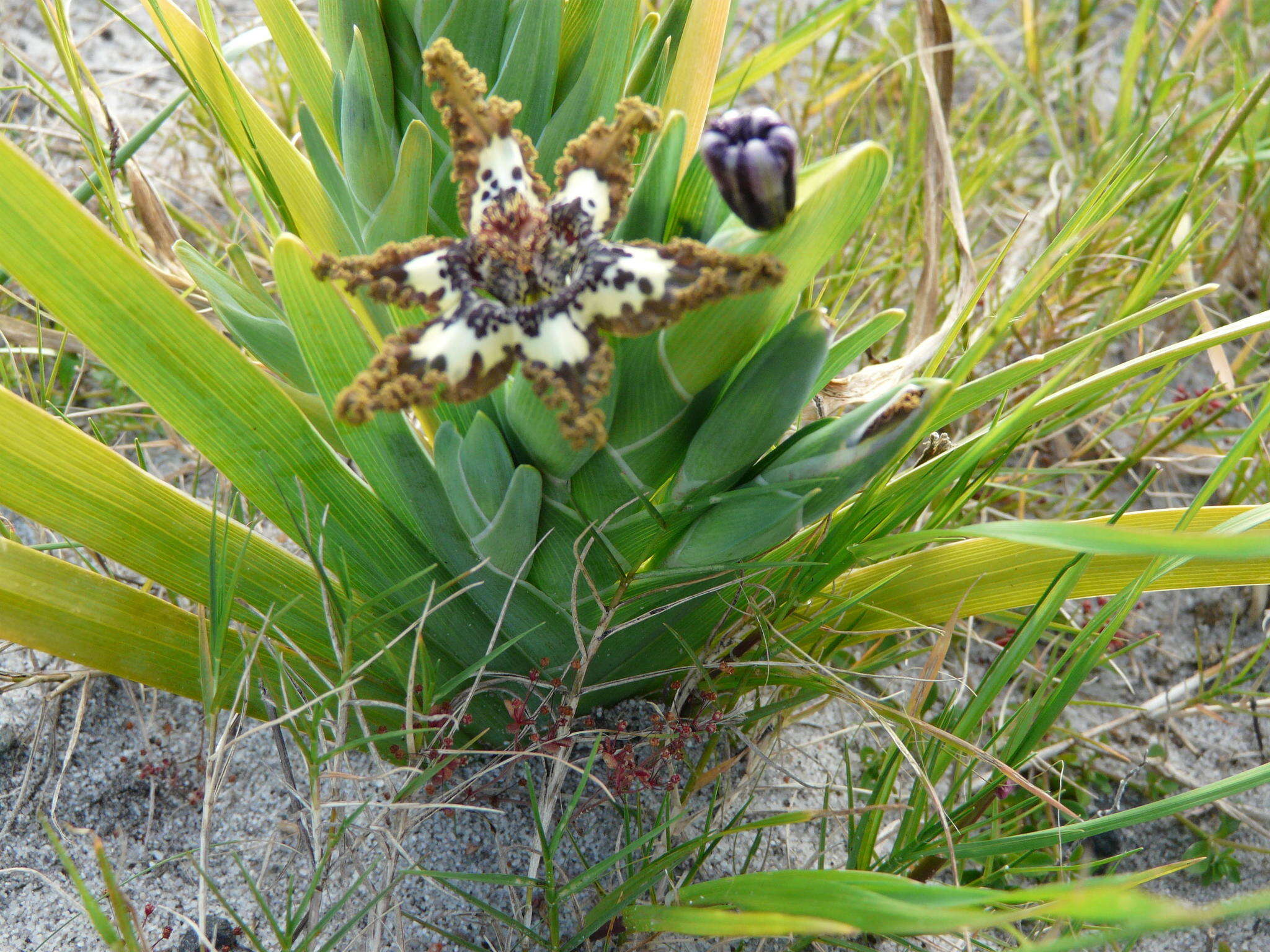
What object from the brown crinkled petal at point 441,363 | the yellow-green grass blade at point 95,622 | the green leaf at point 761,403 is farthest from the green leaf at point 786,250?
the yellow-green grass blade at point 95,622

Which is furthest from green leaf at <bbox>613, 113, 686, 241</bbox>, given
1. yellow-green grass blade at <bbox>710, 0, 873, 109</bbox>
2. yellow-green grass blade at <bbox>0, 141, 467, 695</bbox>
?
yellow-green grass blade at <bbox>710, 0, 873, 109</bbox>

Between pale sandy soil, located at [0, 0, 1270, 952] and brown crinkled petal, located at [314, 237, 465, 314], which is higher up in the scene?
brown crinkled petal, located at [314, 237, 465, 314]

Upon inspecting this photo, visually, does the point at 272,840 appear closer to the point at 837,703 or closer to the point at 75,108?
the point at 837,703

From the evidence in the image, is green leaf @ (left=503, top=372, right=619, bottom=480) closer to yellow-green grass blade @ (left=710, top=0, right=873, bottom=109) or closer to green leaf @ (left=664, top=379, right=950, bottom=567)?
green leaf @ (left=664, top=379, right=950, bottom=567)

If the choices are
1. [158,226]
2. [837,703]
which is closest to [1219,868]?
[837,703]

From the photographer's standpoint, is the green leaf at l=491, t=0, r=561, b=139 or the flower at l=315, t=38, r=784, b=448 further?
the green leaf at l=491, t=0, r=561, b=139

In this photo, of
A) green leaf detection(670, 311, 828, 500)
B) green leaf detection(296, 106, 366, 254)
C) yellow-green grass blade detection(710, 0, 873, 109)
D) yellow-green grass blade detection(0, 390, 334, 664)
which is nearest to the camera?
green leaf detection(670, 311, 828, 500)

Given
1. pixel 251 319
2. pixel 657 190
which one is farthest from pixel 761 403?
pixel 251 319
